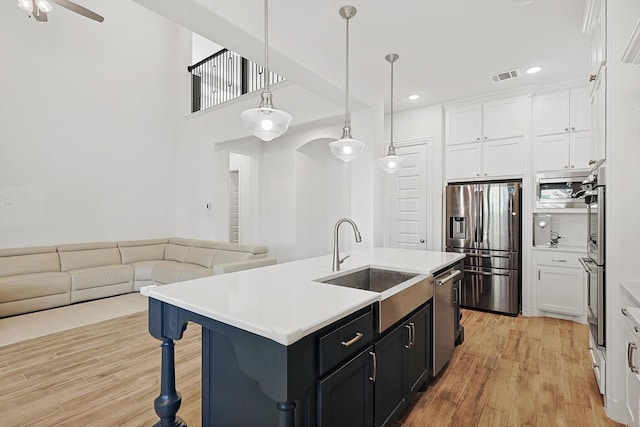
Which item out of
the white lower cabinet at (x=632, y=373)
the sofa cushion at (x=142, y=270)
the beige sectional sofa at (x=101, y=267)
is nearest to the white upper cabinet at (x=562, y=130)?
the white lower cabinet at (x=632, y=373)

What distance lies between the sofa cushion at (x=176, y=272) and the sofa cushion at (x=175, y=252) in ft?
0.85

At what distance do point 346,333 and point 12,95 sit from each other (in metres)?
5.95

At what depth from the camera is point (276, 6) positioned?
2.40 m

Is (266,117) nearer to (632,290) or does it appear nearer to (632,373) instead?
(632,290)

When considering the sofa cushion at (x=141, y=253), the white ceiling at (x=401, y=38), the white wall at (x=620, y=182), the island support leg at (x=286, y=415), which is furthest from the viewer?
the sofa cushion at (x=141, y=253)

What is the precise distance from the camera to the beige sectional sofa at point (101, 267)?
4.05 meters

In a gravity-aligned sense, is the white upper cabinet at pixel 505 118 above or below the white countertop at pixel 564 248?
above

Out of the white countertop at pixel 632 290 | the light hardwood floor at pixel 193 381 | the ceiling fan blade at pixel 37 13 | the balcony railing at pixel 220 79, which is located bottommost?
the light hardwood floor at pixel 193 381

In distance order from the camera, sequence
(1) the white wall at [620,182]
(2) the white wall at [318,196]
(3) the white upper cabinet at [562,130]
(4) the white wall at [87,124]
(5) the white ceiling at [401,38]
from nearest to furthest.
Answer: (1) the white wall at [620,182], (5) the white ceiling at [401,38], (3) the white upper cabinet at [562,130], (4) the white wall at [87,124], (2) the white wall at [318,196]

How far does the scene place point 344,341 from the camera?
132 cm

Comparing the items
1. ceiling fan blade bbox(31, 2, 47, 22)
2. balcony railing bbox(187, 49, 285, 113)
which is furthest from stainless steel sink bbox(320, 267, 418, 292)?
balcony railing bbox(187, 49, 285, 113)

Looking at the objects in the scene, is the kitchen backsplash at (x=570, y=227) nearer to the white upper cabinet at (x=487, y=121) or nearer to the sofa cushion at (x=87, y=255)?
the white upper cabinet at (x=487, y=121)

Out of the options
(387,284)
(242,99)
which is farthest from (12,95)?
(387,284)

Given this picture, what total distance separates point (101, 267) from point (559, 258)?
20.4ft
